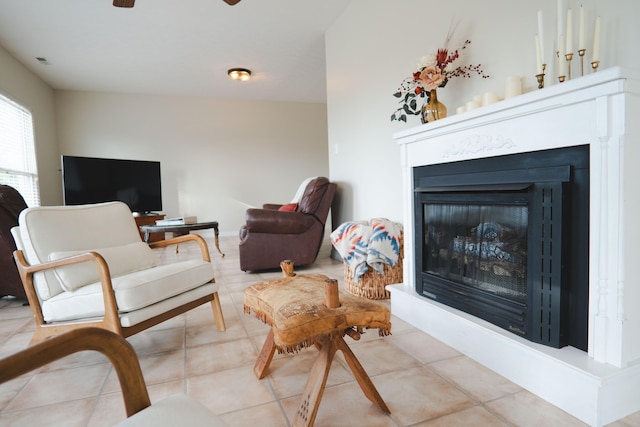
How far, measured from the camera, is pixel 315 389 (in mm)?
1101

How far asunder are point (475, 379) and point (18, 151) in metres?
5.84

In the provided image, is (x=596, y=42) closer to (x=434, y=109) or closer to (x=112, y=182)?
(x=434, y=109)

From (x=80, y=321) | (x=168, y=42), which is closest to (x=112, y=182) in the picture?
(x=168, y=42)

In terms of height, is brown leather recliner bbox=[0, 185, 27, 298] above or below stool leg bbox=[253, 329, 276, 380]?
above

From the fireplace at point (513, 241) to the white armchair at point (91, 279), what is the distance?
1343 millimetres

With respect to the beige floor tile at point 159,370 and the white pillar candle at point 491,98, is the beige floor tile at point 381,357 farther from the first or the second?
the white pillar candle at point 491,98

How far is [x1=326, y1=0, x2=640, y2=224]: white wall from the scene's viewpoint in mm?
1407

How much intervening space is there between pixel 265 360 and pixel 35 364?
3.26 feet

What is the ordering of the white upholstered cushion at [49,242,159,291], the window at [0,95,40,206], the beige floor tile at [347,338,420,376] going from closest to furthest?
the beige floor tile at [347,338,420,376] → the white upholstered cushion at [49,242,159,291] → the window at [0,95,40,206]

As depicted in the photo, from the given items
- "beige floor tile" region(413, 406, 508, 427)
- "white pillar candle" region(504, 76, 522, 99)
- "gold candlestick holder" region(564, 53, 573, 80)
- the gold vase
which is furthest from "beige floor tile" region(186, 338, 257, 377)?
"gold candlestick holder" region(564, 53, 573, 80)

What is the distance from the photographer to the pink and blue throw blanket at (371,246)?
239cm

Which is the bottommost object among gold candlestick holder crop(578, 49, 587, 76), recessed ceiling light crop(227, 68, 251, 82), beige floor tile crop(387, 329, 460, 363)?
beige floor tile crop(387, 329, 460, 363)

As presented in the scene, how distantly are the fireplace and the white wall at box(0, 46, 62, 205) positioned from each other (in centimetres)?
528

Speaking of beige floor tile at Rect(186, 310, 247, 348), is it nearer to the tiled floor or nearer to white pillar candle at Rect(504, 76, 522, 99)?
the tiled floor
